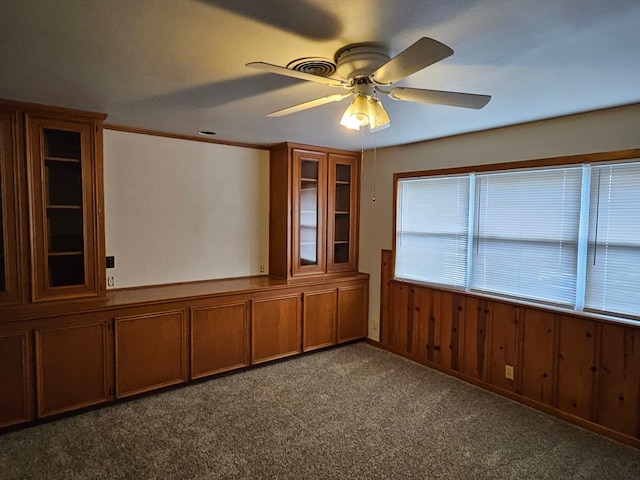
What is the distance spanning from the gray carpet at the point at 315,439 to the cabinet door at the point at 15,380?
136 millimetres

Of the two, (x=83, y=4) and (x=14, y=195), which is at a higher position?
(x=83, y=4)

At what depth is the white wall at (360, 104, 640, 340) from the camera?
2.74m

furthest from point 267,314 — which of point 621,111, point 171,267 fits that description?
point 621,111

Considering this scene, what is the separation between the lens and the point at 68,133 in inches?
115

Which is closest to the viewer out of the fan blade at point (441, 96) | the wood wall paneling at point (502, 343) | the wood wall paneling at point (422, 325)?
the fan blade at point (441, 96)

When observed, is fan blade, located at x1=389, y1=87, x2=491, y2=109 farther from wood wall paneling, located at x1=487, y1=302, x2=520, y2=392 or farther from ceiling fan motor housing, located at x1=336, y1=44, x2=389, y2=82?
wood wall paneling, located at x1=487, y1=302, x2=520, y2=392

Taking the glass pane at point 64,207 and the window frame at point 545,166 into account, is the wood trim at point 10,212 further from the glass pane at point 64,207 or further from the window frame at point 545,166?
the window frame at point 545,166

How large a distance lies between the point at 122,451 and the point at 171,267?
1.75 meters

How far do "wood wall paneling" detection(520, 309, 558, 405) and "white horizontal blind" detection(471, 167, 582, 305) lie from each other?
174 millimetres

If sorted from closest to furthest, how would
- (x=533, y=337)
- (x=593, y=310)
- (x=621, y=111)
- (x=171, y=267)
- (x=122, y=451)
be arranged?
(x=122, y=451) < (x=621, y=111) < (x=593, y=310) < (x=533, y=337) < (x=171, y=267)

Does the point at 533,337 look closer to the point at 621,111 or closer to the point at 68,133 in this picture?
the point at 621,111

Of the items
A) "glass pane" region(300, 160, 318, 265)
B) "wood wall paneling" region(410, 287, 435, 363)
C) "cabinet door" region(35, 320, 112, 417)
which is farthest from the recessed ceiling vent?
"wood wall paneling" region(410, 287, 435, 363)

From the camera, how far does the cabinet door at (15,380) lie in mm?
2684

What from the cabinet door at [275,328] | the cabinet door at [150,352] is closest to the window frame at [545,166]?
the cabinet door at [275,328]
